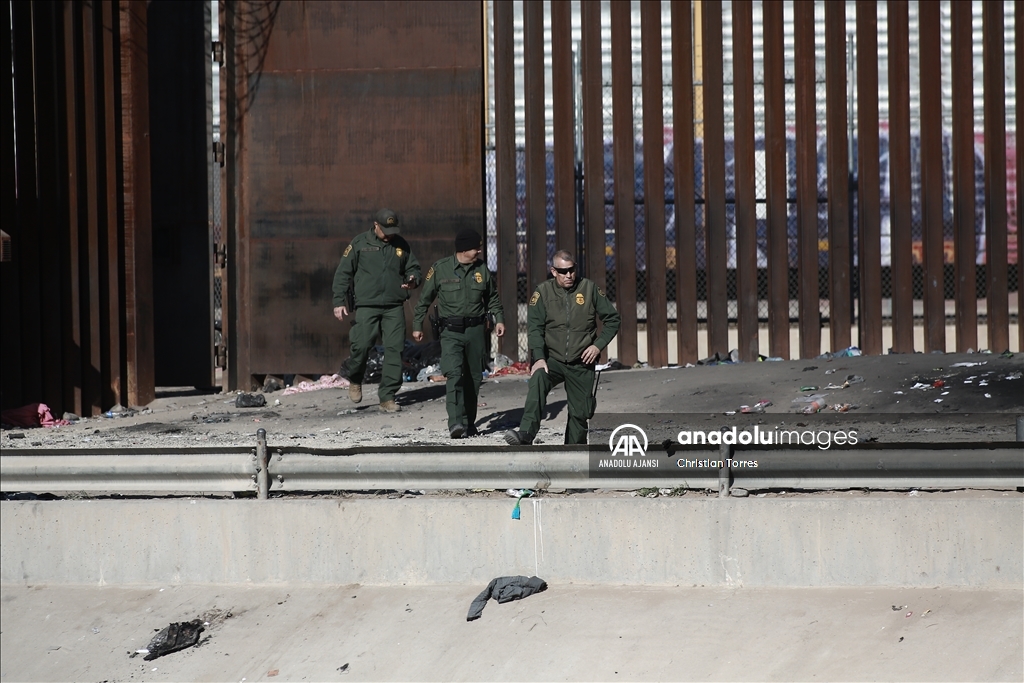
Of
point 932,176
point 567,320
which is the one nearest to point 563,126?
point 932,176

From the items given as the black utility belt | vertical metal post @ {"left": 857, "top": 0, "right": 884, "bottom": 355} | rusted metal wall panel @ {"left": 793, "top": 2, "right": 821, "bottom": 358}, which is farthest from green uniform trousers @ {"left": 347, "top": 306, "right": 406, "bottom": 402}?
vertical metal post @ {"left": 857, "top": 0, "right": 884, "bottom": 355}

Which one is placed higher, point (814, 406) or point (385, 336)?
point (385, 336)

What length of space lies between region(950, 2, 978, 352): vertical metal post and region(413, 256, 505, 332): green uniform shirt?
6.17m

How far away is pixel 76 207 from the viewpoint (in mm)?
11227

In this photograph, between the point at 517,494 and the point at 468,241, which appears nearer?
the point at 517,494

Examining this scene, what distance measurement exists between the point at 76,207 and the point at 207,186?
2181 mm

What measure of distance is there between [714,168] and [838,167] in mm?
1322

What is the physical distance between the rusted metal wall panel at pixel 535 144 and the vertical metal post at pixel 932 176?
4.08 metres

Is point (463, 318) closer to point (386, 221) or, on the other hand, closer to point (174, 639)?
point (386, 221)

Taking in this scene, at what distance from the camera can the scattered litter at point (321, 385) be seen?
12.4 m

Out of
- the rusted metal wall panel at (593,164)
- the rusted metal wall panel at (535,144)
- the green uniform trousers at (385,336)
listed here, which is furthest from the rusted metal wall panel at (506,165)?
the green uniform trousers at (385,336)

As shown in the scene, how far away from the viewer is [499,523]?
20.5ft

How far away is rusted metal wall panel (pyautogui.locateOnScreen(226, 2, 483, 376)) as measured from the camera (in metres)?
12.7

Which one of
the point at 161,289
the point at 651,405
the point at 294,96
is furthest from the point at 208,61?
the point at 651,405
